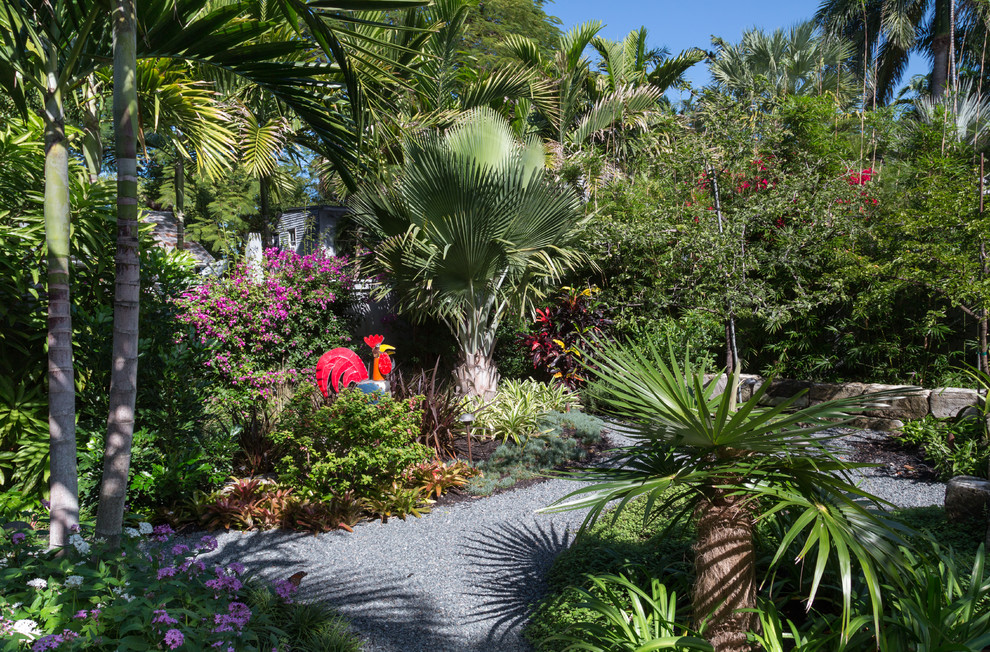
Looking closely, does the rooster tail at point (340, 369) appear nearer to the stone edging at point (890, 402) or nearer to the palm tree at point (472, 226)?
the palm tree at point (472, 226)

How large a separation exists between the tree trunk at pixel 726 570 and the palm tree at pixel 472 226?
4.66 meters

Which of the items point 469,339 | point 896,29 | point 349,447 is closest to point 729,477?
point 349,447

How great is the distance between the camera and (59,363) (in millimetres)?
2572

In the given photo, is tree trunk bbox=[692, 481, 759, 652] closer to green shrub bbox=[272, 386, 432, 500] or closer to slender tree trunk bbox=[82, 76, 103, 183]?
green shrub bbox=[272, 386, 432, 500]

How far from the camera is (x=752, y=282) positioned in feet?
18.7

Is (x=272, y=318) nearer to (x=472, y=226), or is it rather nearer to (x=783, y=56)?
(x=472, y=226)

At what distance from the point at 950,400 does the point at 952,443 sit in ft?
2.78

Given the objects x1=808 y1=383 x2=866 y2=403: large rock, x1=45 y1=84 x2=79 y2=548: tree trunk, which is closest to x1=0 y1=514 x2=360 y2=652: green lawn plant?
x1=45 y1=84 x2=79 y2=548: tree trunk

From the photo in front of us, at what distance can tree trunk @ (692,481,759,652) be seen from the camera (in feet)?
6.85

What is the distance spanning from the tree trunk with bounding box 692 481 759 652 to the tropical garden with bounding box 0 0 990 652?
0.03ft

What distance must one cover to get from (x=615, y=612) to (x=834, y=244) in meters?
5.65

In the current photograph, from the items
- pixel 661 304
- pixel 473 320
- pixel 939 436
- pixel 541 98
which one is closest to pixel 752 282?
pixel 661 304

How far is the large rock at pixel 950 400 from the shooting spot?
18.7 feet

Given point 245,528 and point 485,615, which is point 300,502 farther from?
point 485,615
